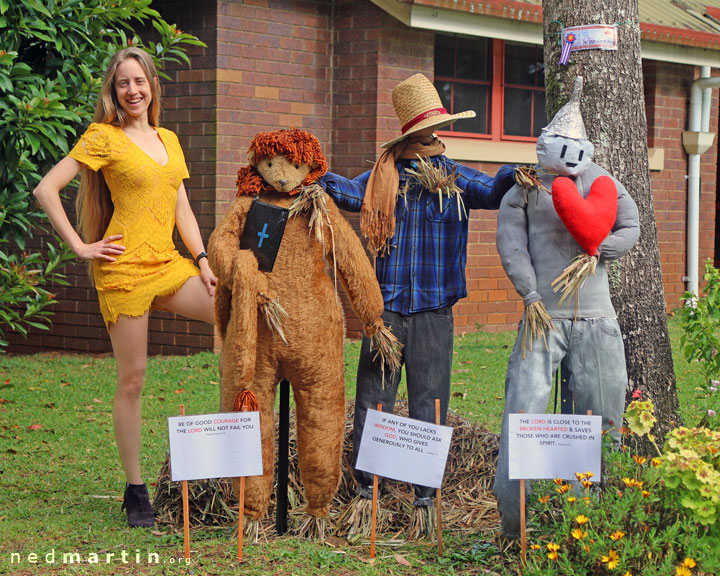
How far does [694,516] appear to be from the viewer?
10.1 feet

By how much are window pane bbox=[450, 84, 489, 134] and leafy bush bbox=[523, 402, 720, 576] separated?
21.9 ft

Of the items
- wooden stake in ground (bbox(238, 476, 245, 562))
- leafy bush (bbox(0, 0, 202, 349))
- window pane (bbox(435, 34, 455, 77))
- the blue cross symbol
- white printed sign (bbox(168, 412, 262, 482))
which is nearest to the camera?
white printed sign (bbox(168, 412, 262, 482))

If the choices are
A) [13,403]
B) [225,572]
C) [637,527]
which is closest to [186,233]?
[225,572]

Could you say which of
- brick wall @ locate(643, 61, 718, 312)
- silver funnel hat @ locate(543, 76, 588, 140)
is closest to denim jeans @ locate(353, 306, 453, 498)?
silver funnel hat @ locate(543, 76, 588, 140)

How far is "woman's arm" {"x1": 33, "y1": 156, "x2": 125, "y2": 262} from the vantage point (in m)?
4.11

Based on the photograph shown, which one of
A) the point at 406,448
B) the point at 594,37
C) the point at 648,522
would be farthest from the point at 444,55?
the point at 648,522

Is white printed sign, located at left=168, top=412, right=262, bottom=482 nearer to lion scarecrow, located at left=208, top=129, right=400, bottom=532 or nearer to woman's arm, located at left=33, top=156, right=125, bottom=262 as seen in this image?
lion scarecrow, located at left=208, top=129, right=400, bottom=532

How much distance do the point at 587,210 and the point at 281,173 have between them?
1296 millimetres

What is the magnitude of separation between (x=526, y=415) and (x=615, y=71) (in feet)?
6.43

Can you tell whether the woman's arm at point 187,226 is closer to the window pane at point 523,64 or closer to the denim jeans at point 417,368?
the denim jeans at point 417,368

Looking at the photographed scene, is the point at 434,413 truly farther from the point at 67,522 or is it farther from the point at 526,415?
the point at 67,522

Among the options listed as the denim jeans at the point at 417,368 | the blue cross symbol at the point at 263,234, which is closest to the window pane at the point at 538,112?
the denim jeans at the point at 417,368

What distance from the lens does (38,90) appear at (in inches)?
204

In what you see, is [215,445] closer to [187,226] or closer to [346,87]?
[187,226]
